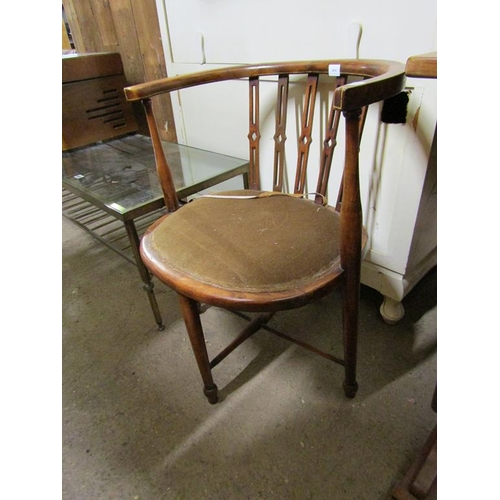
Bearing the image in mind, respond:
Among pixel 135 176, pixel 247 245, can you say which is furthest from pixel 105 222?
pixel 247 245

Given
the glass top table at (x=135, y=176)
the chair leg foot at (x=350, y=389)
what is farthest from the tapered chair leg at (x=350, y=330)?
the glass top table at (x=135, y=176)

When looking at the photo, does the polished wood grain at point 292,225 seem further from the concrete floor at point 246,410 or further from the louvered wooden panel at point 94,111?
the louvered wooden panel at point 94,111

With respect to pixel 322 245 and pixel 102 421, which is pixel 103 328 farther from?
pixel 322 245

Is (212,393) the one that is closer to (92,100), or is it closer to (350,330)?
(350,330)

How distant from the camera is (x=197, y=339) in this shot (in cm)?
79

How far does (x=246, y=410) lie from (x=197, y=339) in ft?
0.87

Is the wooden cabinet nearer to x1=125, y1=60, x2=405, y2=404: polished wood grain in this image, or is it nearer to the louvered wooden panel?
the louvered wooden panel

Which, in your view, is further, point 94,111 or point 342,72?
point 94,111

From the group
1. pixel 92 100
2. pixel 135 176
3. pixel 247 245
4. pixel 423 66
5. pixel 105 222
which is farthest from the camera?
pixel 105 222

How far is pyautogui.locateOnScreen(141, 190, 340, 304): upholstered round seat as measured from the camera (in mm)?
635

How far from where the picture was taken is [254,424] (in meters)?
0.87
